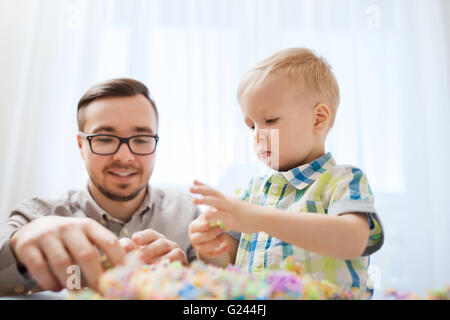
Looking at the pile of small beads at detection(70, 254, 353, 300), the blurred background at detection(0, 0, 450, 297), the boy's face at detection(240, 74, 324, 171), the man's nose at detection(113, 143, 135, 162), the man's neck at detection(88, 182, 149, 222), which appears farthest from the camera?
the blurred background at detection(0, 0, 450, 297)

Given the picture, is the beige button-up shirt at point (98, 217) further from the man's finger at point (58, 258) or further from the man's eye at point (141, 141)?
the man's eye at point (141, 141)

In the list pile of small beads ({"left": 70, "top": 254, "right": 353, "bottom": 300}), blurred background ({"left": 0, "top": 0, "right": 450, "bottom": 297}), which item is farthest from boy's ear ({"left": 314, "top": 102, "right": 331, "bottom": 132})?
pile of small beads ({"left": 70, "top": 254, "right": 353, "bottom": 300})

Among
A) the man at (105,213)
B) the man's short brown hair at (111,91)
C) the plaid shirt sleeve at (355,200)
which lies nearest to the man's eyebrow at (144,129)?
the man at (105,213)

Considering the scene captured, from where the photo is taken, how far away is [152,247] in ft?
2.20

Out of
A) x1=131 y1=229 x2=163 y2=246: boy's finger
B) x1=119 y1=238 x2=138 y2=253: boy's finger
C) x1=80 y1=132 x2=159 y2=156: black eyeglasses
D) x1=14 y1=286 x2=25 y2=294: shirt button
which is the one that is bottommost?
x1=14 y1=286 x2=25 y2=294: shirt button

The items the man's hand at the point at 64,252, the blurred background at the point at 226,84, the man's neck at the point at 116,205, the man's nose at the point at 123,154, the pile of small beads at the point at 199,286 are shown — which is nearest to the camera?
the pile of small beads at the point at 199,286

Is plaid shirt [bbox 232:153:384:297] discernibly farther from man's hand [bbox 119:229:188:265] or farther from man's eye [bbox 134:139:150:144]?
man's eye [bbox 134:139:150:144]

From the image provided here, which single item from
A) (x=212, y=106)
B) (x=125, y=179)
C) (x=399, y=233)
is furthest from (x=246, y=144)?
(x=399, y=233)

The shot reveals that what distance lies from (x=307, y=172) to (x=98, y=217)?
0.52 metres

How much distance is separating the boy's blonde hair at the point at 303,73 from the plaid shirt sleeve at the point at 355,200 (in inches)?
6.5

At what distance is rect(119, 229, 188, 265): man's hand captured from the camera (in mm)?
625

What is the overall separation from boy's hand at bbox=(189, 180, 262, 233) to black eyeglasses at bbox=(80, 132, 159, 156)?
0.31 metres

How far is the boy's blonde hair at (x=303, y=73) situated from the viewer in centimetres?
70

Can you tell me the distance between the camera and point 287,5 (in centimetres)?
125
